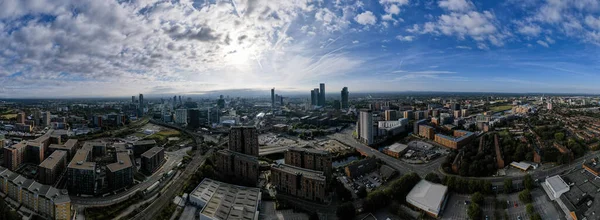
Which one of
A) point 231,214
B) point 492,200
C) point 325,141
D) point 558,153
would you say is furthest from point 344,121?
point 231,214

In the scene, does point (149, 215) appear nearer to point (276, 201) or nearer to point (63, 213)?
point (63, 213)

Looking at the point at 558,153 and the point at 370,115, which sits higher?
the point at 370,115

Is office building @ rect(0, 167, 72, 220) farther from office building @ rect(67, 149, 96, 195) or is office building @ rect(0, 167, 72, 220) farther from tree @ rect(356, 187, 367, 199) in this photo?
tree @ rect(356, 187, 367, 199)

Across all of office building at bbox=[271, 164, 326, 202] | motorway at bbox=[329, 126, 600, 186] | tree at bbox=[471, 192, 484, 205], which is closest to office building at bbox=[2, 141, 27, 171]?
office building at bbox=[271, 164, 326, 202]

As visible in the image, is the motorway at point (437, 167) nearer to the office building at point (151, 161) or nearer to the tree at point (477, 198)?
the tree at point (477, 198)

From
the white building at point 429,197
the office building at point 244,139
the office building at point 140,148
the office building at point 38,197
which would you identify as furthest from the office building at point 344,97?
the office building at point 38,197
